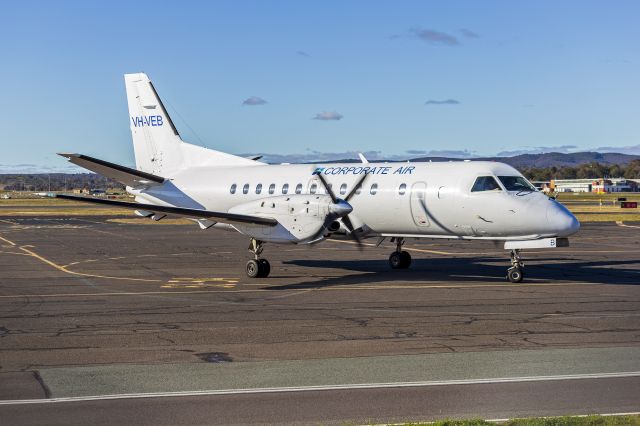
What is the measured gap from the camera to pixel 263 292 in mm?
20953

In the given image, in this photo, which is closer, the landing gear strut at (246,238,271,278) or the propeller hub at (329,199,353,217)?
the propeller hub at (329,199,353,217)

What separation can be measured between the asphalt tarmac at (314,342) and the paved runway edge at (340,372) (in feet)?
0.14

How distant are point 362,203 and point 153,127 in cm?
1051

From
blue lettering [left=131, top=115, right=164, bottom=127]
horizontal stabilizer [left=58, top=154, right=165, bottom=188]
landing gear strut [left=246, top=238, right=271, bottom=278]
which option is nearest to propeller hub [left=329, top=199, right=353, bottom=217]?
landing gear strut [left=246, top=238, right=271, bottom=278]

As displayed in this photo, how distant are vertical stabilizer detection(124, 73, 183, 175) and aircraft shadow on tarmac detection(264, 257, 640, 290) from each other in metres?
6.32

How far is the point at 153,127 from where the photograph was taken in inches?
1217

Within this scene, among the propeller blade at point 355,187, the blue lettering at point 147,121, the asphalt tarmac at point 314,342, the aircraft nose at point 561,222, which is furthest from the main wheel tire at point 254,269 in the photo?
the blue lettering at point 147,121

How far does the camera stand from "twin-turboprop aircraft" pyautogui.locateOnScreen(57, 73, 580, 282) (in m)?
22.0

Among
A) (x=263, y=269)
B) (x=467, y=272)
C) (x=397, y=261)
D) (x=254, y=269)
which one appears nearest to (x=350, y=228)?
(x=263, y=269)

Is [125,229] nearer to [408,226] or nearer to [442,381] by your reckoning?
[408,226]

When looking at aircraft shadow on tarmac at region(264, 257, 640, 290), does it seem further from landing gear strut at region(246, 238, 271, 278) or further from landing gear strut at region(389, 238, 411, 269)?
landing gear strut at region(246, 238, 271, 278)

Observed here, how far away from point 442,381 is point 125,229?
147 feet

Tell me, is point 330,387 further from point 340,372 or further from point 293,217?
point 293,217

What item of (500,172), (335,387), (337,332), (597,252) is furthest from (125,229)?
(335,387)
